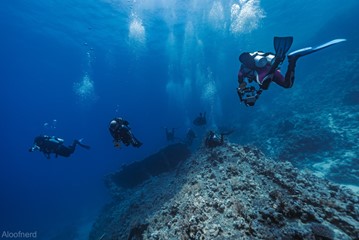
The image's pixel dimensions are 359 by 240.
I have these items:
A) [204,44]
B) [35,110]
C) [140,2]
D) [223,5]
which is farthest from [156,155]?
[35,110]

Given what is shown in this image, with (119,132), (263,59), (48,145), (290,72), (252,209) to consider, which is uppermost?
(48,145)

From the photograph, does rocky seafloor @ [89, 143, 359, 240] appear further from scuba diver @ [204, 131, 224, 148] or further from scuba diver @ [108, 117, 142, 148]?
scuba diver @ [108, 117, 142, 148]

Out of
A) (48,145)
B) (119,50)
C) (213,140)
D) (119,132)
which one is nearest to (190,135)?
(213,140)

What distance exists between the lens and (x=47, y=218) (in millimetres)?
32969

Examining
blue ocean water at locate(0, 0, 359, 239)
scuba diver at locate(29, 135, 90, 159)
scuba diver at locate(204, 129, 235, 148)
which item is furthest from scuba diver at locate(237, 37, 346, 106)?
blue ocean water at locate(0, 0, 359, 239)

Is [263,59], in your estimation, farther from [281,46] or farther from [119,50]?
[119,50]

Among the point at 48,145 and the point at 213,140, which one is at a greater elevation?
the point at 48,145

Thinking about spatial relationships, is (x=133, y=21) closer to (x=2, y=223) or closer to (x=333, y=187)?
(x=333, y=187)

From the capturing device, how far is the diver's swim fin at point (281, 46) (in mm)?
3519

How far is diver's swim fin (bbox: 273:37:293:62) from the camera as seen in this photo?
352cm

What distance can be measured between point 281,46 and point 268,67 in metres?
0.45

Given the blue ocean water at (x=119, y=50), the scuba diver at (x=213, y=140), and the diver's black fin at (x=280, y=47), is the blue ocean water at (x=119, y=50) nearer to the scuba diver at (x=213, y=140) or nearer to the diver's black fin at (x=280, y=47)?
the scuba diver at (x=213, y=140)

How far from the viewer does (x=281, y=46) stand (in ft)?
11.8

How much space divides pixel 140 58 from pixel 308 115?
41233 mm
